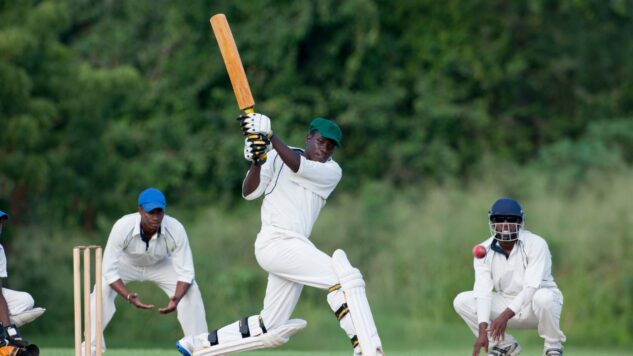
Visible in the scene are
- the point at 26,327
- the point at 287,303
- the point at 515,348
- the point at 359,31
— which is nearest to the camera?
the point at 287,303

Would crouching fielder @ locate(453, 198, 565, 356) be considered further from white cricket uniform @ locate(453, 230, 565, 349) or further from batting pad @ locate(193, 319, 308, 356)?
batting pad @ locate(193, 319, 308, 356)

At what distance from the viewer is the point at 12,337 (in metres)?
6.64

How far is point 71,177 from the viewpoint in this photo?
14719 millimetres

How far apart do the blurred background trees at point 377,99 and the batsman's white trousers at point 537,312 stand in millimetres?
8097

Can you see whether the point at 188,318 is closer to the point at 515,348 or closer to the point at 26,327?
the point at 515,348

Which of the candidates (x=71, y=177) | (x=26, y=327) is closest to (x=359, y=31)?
(x=71, y=177)

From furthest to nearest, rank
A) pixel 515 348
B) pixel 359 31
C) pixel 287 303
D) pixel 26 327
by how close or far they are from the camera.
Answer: pixel 359 31 → pixel 26 327 → pixel 515 348 → pixel 287 303

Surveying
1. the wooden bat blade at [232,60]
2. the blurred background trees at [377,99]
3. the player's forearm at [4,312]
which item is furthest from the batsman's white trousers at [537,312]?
the blurred background trees at [377,99]

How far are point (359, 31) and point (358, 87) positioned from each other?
0.89 m

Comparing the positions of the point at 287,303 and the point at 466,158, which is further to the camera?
the point at 466,158

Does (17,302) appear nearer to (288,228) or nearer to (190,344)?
(190,344)

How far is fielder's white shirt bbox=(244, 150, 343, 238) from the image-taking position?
6555mm

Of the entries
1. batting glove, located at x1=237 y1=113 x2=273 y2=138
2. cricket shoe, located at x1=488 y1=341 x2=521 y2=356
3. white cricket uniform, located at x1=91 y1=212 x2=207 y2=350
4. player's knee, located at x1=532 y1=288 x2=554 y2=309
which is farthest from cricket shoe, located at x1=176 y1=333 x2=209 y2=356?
player's knee, located at x1=532 y1=288 x2=554 y2=309

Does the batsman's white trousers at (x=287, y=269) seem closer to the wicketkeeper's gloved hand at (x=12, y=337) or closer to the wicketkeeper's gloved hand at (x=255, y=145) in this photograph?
the wicketkeeper's gloved hand at (x=255, y=145)
